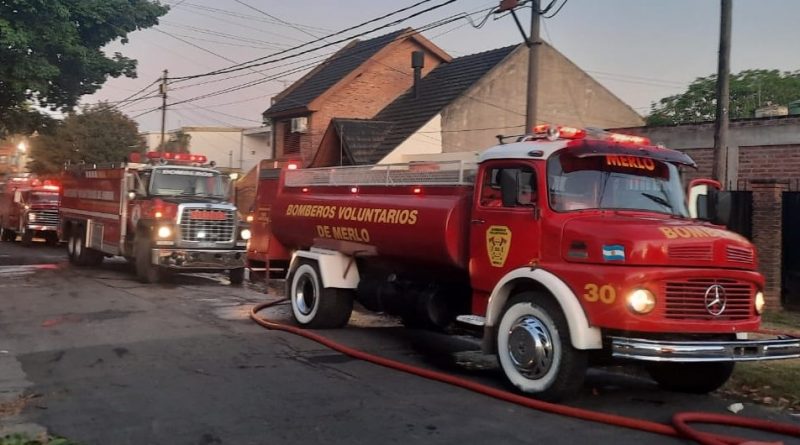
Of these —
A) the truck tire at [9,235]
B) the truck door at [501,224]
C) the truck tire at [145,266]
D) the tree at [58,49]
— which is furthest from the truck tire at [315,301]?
the truck tire at [9,235]

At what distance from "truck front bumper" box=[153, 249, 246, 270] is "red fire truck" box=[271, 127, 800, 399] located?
7175 millimetres

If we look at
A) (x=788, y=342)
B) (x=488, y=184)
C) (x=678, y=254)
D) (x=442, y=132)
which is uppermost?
(x=442, y=132)

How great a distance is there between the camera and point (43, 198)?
27.8 m

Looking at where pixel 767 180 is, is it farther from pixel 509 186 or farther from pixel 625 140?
pixel 509 186

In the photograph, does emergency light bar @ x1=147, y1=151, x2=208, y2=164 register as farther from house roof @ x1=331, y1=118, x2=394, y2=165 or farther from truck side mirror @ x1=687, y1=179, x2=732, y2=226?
truck side mirror @ x1=687, y1=179, x2=732, y2=226

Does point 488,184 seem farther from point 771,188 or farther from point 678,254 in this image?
point 771,188

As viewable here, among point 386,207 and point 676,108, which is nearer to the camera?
point 386,207

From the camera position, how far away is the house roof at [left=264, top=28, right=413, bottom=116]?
28445 mm

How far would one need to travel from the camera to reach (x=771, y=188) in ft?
43.1

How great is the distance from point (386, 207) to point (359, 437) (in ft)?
13.8

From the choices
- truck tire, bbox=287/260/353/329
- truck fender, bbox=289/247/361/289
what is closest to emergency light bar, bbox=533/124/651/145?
truck fender, bbox=289/247/361/289

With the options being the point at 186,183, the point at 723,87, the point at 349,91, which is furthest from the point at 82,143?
the point at 723,87

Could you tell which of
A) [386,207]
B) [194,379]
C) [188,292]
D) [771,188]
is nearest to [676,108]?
[771,188]

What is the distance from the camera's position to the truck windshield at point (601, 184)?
731 centimetres
